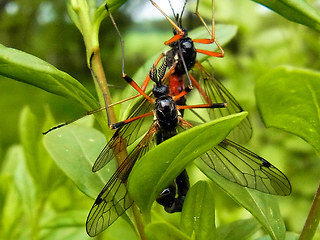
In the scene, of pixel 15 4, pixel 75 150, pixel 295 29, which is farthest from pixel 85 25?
pixel 15 4

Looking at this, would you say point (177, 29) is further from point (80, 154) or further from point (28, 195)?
point (28, 195)

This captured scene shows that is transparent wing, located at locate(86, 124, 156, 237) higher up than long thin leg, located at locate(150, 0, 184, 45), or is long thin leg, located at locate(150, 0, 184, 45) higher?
long thin leg, located at locate(150, 0, 184, 45)

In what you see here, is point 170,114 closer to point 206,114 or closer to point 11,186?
point 206,114

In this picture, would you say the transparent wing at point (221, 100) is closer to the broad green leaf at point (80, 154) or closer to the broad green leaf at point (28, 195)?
the broad green leaf at point (80, 154)

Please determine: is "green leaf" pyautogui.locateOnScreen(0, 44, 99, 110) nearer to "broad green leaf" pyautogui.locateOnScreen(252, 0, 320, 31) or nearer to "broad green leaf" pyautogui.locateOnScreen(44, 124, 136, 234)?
"broad green leaf" pyautogui.locateOnScreen(44, 124, 136, 234)

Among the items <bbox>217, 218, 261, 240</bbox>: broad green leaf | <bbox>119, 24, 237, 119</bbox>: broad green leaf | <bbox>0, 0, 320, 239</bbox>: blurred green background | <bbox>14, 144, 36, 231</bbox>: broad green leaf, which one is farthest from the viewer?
<bbox>0, 0, 320, 239</bbox>: blurred green background

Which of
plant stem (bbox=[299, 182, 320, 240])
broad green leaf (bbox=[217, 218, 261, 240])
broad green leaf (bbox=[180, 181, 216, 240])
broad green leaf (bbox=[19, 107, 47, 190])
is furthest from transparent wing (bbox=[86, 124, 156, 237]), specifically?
broad green leaf (bbox=[19, 107, 47, 190])
